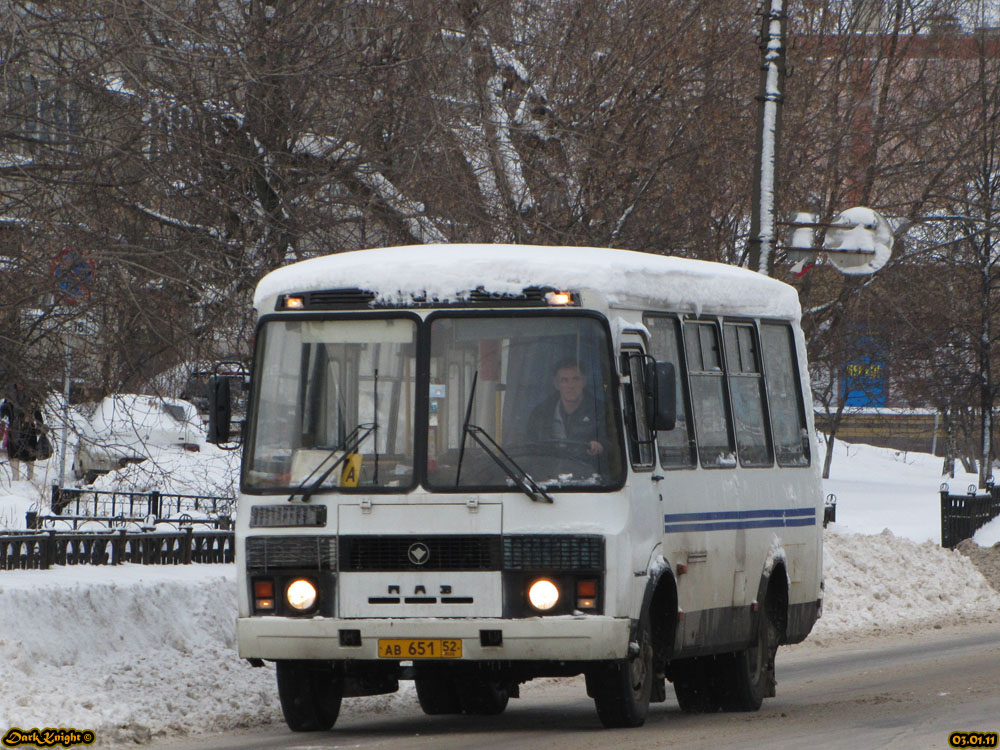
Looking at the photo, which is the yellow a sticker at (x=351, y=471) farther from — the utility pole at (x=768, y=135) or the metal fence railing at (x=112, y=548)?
the utility pole at (x=768, y=135)

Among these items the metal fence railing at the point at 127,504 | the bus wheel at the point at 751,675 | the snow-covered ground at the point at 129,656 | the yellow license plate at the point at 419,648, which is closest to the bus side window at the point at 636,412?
the yellow license plate at the point at 419,648

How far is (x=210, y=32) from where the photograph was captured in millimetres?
13391

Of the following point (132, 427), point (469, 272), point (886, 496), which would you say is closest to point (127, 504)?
point (132, 427)

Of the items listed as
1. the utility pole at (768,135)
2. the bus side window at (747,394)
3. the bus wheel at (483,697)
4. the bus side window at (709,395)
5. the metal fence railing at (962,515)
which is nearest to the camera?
the bus side window at (709,395)

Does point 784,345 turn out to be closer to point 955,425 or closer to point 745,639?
point 745,639

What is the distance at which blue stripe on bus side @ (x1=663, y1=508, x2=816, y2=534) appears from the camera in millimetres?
10711

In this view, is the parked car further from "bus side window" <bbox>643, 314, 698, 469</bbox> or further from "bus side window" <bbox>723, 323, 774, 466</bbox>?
"bus side window" <bbox>643, 314, 698, 469</bbox>

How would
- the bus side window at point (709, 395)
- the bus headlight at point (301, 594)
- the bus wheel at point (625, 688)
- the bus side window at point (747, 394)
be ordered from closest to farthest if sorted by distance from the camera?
the bus headlight at point (301, 594), the bus wheel at point (625, 688), the bus side window at point (709, 395), the bus side window at point (747, 394)

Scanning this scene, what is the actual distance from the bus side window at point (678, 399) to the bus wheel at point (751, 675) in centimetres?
172

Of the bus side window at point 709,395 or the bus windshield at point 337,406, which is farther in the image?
the bus side window at point 709,395

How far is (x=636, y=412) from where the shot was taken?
10125 mm

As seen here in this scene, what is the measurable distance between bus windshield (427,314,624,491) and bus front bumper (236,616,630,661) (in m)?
0.72

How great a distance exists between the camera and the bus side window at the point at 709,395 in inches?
444

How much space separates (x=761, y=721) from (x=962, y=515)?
17.8 meters
